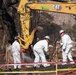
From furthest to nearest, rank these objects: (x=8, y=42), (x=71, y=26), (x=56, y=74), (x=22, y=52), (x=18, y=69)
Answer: (x=71, y=26)
(x=8, y=42)
(x=22, y=52)
(x=18, y=69)
(x=56, y=74)

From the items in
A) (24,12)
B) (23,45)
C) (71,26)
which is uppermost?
(24,12)

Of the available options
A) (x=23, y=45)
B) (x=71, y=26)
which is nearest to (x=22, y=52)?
(x=23, y=45)

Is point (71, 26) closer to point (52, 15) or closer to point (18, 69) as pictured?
point (52, 15)

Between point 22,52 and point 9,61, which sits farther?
point 9,61

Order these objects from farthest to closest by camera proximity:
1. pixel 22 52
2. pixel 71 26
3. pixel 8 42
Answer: pixel 71 26 → pixel 8 42 → pixel 22 52

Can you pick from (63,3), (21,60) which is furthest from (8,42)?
(63,3)

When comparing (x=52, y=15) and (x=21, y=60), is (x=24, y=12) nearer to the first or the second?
(x=21, y=60)

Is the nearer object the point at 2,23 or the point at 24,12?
the point at 24,12

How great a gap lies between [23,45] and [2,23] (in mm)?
7217

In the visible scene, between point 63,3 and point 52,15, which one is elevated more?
point 63,3

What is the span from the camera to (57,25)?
4381cm

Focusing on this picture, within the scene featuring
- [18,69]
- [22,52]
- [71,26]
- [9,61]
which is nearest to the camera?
[18,69]

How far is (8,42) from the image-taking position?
1046 inches

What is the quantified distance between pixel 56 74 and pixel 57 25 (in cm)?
2774
